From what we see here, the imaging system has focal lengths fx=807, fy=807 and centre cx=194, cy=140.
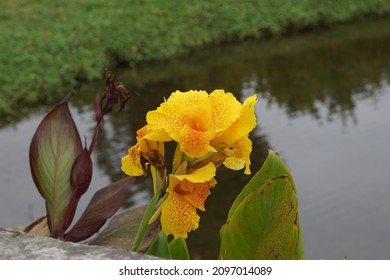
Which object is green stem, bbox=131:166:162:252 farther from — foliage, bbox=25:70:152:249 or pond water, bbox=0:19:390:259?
pond water, bbox=0:19:390:259

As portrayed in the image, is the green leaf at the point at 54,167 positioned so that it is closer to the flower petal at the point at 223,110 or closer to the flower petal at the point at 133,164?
the flower petal at the point at 133,164

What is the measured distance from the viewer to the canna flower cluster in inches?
36.9

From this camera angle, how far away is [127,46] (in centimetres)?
848

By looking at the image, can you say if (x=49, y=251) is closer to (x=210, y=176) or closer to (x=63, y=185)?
(x=210, y=176)

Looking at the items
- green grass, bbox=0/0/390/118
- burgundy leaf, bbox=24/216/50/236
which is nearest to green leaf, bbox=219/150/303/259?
burgundy leaf, bbox=24/216/50/236

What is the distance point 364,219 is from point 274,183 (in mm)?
3161

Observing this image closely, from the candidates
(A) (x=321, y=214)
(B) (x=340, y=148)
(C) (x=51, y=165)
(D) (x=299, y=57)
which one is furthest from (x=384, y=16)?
(C) (x=51, y=165)

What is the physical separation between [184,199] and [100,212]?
53 centimetres

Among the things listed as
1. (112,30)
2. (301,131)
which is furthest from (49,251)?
(112,30)

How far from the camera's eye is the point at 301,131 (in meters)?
5.53

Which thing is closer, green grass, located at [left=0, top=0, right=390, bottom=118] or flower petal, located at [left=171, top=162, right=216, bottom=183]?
flower petal, located at [left=171, top=162, right=216, bottom=183]

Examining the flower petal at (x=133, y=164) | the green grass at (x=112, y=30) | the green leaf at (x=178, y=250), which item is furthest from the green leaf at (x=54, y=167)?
the green grass at (x=112, y=30)

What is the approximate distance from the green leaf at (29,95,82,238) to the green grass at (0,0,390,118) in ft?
17.4

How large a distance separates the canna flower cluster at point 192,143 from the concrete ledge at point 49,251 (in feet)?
0.35
